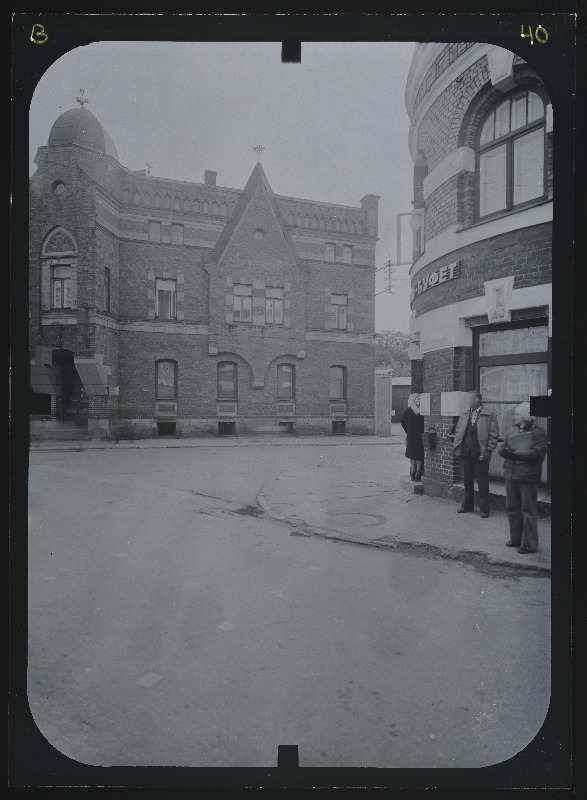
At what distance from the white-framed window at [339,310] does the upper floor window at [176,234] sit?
1.29 metres

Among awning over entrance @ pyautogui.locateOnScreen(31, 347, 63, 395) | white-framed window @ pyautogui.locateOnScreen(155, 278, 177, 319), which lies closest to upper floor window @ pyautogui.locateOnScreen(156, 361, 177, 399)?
white-framed window @ pyautogui.locateOnScreen(155, 278, 177, 319)

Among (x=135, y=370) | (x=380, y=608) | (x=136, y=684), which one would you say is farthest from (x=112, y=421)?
(x=380, y=608)

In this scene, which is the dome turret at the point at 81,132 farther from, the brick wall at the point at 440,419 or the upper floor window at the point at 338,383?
the brick wall at the point at 440,419

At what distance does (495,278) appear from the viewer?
4.80 metres

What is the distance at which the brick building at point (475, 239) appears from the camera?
404 cm

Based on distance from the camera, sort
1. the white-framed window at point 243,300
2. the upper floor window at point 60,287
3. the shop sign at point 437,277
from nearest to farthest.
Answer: the upper floor window at point 60,287 → the white-framed window at point 243,300 → the shop sign at point 437,277

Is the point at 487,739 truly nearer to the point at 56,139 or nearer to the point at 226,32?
the point at 226,32

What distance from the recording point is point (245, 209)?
317 cm

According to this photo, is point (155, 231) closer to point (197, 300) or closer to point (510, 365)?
point (197, 300)

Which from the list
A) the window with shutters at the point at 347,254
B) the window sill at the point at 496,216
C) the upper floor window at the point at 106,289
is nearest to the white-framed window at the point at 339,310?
the window with shutters at the point at 347,254

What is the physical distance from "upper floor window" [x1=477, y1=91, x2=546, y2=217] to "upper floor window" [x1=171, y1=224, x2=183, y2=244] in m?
2.83

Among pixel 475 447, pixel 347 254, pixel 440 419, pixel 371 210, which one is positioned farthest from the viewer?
pixel 440 419

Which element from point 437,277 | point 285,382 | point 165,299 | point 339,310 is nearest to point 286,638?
point 285,382

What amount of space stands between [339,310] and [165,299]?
1.43 meters
